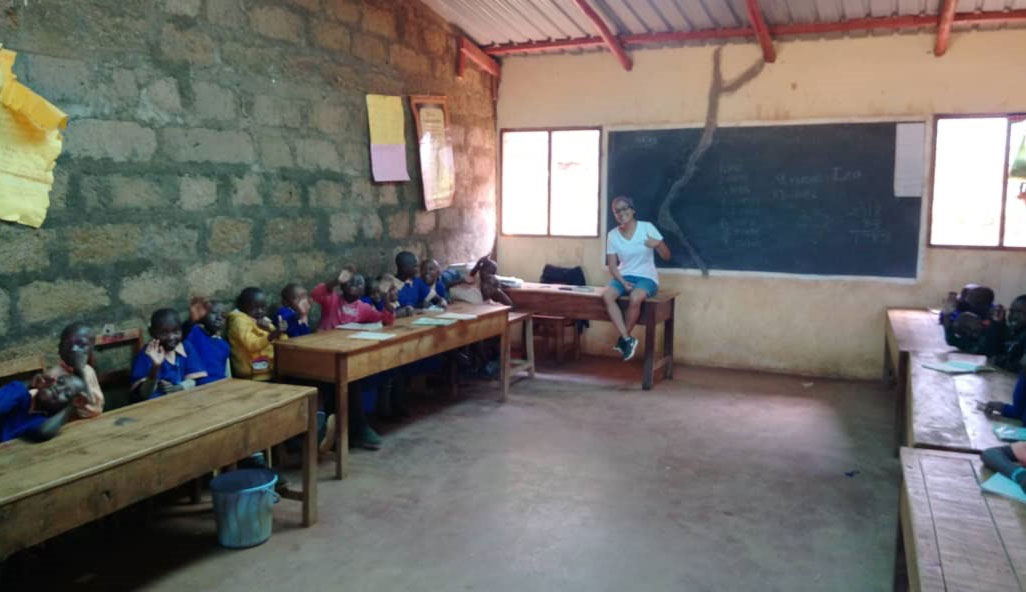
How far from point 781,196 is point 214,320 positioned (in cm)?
490

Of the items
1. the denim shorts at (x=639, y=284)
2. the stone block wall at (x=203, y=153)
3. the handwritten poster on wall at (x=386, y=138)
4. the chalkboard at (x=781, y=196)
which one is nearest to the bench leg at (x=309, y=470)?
the stone block wall at (x=203, y=153)

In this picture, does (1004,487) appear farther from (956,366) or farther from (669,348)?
(669,348)

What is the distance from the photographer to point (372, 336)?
460cm

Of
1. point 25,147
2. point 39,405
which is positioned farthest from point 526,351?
point 39,405

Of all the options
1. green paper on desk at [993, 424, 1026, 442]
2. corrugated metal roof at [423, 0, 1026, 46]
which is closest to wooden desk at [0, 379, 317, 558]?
green paper on desk at [993, 424, 1026, 442]

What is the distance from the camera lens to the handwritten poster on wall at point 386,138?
5.77 meters

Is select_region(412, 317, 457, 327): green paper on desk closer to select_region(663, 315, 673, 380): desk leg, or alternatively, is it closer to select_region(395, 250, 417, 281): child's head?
select_region(395, 250, 417, 281): child's head

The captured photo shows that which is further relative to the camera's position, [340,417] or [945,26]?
[945,26]

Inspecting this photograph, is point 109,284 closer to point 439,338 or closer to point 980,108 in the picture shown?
point 439,338

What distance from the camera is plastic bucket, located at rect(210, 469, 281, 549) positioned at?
3326 mm

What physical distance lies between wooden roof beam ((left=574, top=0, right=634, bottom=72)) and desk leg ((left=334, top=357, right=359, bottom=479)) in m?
3.68

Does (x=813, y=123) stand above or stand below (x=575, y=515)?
above

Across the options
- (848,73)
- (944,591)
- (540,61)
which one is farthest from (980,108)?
(944,591)

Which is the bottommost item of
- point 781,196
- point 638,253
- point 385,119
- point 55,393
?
point 55,393
